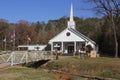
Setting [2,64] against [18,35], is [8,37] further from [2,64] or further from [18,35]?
[2,64]

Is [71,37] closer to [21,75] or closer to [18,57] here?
[18,57]

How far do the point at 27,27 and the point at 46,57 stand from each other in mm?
61723

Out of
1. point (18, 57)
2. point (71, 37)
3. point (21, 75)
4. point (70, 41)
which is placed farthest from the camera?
point (70, 41)

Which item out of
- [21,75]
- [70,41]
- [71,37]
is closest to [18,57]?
[21,75]

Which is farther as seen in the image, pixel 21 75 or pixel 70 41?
pixel 70 41

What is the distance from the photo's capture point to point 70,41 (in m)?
65.8

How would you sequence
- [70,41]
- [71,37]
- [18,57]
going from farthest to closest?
[70,41]
[71,37]
[18,57]

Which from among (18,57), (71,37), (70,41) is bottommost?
(18,57)

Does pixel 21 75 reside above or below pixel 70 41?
below

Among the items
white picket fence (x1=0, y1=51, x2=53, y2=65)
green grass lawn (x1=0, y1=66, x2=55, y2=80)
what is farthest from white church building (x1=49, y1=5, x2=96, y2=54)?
green grass lawn (x1=0, y1=66, x2=55, y2=80)

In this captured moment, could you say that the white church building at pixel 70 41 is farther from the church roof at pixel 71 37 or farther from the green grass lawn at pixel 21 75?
the green grass lawn at pixel 21 75

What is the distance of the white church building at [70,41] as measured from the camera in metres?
64.3

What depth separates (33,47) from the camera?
80750 millimetres

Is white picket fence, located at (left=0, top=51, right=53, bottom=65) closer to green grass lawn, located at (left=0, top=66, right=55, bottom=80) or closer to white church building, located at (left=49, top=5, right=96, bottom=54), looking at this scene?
green grass lawn, located at (left=0, top=66, right=55, bottom=80)
